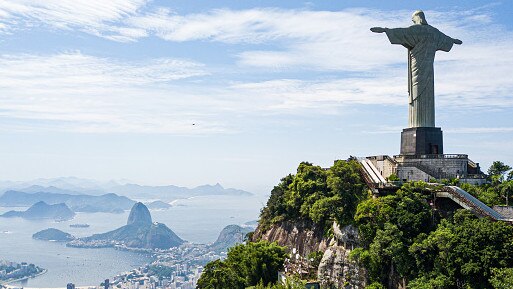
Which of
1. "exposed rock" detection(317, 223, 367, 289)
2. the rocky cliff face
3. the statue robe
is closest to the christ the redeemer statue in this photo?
the statue robe

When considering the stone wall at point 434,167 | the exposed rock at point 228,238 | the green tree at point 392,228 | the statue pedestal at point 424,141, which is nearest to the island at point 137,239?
the exposed rock at point 228,238

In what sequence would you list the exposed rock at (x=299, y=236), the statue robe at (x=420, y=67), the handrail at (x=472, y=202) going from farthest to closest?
the statue robe at (x=420, y=67) < the exposed rock at (x=299, y=236) < the handrail at (x=472, y=202)

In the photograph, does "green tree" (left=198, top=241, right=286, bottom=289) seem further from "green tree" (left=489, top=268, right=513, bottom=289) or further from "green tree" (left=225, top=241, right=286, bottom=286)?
"green tree" (left=489, top=268, right=513, bottom=289)

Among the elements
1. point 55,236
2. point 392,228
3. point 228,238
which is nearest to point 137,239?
point 55,236

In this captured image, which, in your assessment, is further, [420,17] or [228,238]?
[228,238]

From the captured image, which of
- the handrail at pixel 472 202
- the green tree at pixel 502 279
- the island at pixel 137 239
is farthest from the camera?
the island at pixel 137 239

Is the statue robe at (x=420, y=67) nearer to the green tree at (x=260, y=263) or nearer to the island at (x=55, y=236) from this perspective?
the green tree at (x=260, y=263)

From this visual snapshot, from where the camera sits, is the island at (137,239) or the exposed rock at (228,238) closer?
the exposed rock at (228,238)

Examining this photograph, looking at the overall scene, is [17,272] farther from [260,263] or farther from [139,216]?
[260,263]
